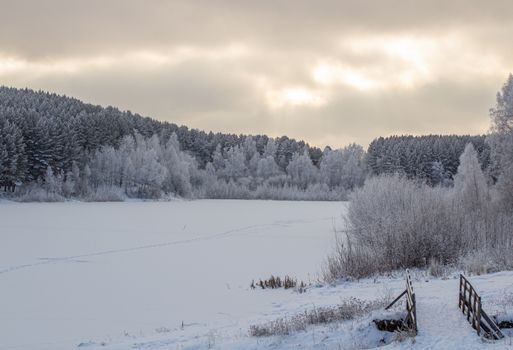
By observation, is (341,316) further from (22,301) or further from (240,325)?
(22,301)

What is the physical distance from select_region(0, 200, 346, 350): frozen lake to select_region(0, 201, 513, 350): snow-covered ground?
0.14ft

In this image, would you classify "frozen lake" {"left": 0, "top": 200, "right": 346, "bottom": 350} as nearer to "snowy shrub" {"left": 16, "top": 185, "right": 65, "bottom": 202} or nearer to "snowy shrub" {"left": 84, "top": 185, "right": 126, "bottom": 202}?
"snowy shrub" {"left": 16, "top": 185, "right": 65, "bottom": 202}

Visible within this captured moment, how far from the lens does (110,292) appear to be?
1736cm

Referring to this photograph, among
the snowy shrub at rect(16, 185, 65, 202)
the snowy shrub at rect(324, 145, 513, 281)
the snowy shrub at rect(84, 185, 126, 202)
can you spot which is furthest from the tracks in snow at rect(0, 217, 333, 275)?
the snowy shrub at rect(84, 185, 126, 202)

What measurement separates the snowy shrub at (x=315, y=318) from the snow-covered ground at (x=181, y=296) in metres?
0.32

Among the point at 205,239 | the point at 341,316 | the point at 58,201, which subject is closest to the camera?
the point at 341,316

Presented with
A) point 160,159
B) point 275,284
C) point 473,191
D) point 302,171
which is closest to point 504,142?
point 473,191

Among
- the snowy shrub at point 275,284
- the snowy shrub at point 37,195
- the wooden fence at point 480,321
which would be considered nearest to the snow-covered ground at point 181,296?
the wooden fence at point 480,321

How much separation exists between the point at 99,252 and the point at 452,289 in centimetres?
→ 1729

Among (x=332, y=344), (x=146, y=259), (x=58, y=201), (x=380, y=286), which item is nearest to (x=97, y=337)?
(x=332, y=344)

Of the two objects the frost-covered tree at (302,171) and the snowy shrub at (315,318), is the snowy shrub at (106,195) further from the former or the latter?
the snowy shrub at (315,318)

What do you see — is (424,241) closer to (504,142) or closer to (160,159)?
(504,142)

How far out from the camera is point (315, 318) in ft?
40.2

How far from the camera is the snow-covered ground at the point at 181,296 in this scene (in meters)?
10.9
